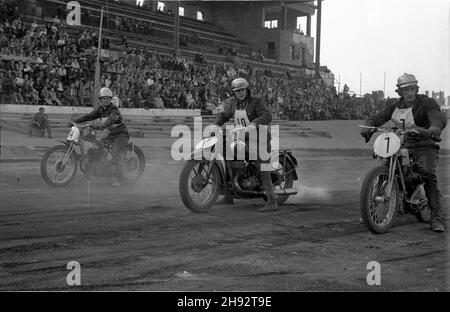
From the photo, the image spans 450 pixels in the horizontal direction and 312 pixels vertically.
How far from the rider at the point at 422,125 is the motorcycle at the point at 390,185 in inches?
4.4

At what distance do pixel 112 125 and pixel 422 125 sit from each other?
18.3 ft

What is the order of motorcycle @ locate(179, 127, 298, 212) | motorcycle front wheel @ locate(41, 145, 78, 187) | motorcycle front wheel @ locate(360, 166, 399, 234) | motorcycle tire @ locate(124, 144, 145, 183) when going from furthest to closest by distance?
motorcycle tire @ locate(124, 144, 145, 183)
motorcycle front wheel @ locate(41, 145, 78, 187)
motorcycle @ locate(179, 127, 298, 212)
motorcycle front wheel @ locate(360, 166, 399, 234)

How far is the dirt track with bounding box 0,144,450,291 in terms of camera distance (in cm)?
412

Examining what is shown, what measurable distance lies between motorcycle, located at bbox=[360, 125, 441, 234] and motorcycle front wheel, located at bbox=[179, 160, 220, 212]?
214cm

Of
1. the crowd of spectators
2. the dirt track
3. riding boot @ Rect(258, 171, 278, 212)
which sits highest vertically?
the crowd of spectators

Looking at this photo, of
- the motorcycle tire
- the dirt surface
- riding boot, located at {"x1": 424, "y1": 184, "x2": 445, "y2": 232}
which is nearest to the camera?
the dirt surface

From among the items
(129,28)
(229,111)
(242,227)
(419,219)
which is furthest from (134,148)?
(129,28)

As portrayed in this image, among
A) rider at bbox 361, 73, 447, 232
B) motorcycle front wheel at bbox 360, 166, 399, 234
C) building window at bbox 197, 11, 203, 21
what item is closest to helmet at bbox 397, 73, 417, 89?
rider at bbox 361, 73, 447, 232

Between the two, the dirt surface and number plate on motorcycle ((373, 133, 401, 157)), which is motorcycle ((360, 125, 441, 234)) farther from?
the dirt surface

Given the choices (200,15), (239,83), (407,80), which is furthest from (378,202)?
(200,15)

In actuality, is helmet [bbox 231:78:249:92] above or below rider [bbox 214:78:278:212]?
above

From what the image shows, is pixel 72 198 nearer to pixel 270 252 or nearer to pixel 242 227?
pixel 242 227

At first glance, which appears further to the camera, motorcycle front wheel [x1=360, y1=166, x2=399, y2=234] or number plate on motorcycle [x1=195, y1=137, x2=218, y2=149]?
number plate on motorcycle [x1=195, y1=137, x2=218, y2=149]
